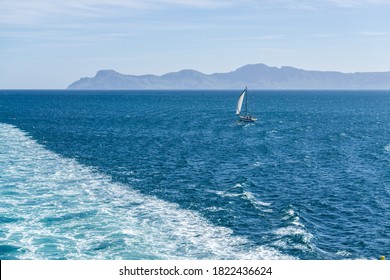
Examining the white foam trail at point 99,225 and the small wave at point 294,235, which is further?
the small wave at point 294,235

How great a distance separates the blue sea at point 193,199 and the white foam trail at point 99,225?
14 cm

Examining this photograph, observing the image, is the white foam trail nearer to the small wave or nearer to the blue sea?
the blue sea

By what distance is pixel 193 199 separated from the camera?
63125 mm

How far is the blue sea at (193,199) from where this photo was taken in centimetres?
4650

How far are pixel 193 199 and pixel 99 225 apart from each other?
15.5 metres

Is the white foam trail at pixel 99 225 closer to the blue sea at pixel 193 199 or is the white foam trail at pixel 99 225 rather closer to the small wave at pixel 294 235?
the blue sea at pixel 193 199

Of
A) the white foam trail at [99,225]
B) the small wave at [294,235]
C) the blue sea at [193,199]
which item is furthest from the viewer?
the small wave at [294,235]

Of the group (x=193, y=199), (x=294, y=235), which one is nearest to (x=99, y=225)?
(x=193, y=199)

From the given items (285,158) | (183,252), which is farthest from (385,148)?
(183,252)

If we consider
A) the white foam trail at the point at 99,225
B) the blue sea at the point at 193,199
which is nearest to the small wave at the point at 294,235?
the blue sea at the point at 193,199

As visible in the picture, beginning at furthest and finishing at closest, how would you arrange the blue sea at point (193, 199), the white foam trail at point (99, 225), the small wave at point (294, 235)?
the small wave at point (294, 235)
the blue sea at point (193, 199)
the white foam trail at point (99, 225)

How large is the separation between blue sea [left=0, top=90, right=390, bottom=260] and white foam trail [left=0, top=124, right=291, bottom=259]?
0.14m
